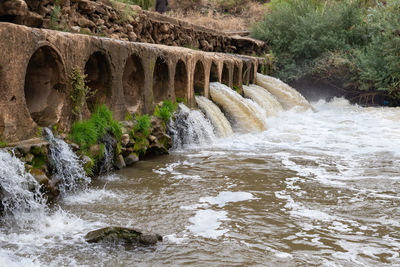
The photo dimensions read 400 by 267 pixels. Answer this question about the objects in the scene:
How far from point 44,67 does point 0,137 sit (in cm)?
143

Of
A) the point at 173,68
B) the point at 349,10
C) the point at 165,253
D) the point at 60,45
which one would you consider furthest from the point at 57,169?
the point at 349,10

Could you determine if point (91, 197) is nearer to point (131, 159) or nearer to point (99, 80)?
point (131, 159)

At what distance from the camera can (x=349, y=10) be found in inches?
717

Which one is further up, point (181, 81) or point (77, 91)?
point (181, 81)

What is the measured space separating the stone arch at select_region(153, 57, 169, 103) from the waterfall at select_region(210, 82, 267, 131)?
2.38 metres

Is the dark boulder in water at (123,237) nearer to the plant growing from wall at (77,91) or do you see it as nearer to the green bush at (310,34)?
the plant growing from wall at (77,91)

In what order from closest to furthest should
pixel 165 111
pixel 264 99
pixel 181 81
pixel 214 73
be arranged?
pixel 165 111 < pixel 181 81 < pixel 214 73 < pixel 264 99

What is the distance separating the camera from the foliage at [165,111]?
853 cm

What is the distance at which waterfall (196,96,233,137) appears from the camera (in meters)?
9.95

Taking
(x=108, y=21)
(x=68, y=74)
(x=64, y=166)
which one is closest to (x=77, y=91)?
(x=68, y=74)

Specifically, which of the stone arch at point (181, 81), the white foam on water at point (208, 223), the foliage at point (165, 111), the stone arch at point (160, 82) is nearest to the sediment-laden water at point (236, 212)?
the white foam on water at point (208, 223)

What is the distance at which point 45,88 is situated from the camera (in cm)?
594

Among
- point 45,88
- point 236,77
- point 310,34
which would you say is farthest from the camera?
A: point 310,34

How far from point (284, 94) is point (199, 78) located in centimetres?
501
